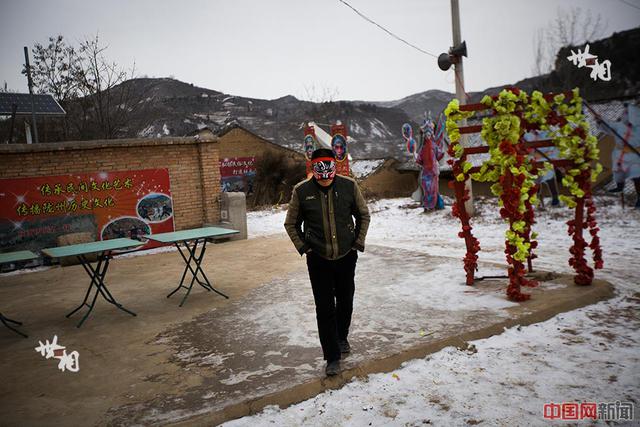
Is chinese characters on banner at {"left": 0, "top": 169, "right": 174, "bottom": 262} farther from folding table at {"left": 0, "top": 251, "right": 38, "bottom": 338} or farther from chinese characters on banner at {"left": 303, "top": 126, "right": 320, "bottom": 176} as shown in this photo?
chinese characters on banner at {"left": 303, "top": 126, "right": 320, "bottom": 176}

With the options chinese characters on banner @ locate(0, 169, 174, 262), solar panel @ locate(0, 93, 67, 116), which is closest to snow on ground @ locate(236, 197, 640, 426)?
chinese characters on banner @ locate(0, 169, 174, 262)

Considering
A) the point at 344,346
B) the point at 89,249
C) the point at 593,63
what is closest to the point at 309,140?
the point at 593,63

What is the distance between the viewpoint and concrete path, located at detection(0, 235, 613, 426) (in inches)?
136

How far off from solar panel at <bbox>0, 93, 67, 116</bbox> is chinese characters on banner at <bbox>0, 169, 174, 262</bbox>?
4.29 meters

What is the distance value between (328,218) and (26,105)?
13.4 meters

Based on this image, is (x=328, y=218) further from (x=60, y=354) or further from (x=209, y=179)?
(x=209, y=179)

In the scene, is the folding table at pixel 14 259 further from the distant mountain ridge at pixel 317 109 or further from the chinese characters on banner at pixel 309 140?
the distant mountain ridge at pixel 317 109

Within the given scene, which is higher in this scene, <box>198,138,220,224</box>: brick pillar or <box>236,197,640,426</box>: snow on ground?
<box>198,138,220,224</box>: brick pillar

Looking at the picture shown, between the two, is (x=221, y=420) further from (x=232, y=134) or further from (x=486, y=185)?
(x=232, y=134)

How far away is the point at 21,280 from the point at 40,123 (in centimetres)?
1482

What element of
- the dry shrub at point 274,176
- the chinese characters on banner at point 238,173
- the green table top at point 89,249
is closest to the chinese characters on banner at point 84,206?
the green table top at point 89,249

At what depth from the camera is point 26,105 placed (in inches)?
518

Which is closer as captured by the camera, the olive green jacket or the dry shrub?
the olive green jacket

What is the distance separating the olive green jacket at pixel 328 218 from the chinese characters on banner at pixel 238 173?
1017 inches
